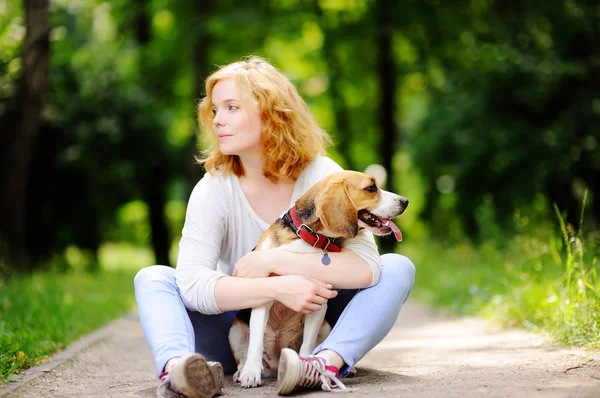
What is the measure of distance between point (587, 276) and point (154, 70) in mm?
13930

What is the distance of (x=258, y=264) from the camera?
3789mm

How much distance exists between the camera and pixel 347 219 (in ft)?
12.3

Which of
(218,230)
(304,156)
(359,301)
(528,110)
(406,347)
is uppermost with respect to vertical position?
(528,110)

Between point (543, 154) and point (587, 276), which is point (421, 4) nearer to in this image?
point (543, 154)

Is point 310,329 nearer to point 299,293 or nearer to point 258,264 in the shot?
point 299,293

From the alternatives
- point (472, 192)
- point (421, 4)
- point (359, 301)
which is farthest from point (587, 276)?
point (421, 4)

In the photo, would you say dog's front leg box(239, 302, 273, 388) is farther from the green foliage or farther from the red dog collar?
the green foliage

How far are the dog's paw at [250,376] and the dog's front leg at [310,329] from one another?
276 millimetres

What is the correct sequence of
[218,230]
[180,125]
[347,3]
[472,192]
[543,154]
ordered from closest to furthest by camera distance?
[218,230] < [543,154] < [472,192] < [347,3] < [180,125]

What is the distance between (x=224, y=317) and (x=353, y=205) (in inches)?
41.1

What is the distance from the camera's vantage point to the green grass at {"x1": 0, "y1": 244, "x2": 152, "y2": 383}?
445 centimetres

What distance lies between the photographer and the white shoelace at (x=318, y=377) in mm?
3396

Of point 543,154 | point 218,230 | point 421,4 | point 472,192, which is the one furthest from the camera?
point 421,4

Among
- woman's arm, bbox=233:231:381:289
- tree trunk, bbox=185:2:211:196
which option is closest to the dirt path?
woman's arm, bbox=233:231:381:289
